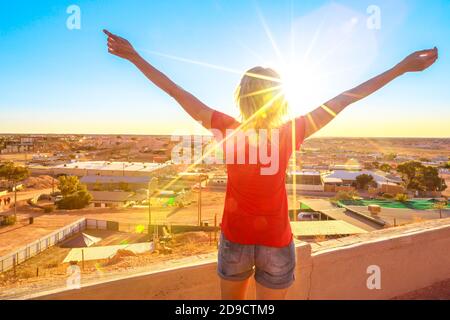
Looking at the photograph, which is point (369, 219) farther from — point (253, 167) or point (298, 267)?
point (253, 167)

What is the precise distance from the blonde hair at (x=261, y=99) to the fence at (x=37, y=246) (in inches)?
521

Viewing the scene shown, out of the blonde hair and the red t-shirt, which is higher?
the blonde hair

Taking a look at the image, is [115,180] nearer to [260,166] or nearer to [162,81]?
[162,81]

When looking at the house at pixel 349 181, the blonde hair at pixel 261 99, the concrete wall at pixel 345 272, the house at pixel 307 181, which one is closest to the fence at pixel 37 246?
the concrete wall at pixel 345 272

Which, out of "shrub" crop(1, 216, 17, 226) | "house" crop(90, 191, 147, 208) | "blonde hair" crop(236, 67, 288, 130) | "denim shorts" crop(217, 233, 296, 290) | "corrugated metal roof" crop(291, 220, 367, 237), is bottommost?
"shrub" crop(1, 216, 17, 226)

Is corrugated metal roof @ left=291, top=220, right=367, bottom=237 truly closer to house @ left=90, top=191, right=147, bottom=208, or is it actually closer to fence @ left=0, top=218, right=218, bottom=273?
fence @ left=0, top=218, right=218, bottom=273

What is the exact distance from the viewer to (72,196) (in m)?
25.7

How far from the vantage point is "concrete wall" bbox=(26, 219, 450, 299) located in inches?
84.0

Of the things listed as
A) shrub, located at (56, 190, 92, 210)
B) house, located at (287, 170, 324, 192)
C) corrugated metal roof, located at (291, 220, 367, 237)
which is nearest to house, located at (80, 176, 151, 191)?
shrub, located at (56, 190, 92, 210)

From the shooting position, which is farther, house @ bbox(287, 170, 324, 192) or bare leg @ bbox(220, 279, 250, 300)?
house @ bbox(287, 170, 324, 192)

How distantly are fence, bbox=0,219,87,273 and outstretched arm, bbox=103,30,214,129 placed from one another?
12.9m

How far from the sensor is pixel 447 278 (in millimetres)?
3391

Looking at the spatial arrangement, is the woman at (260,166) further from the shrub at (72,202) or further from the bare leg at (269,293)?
the shrub at (72,202)
